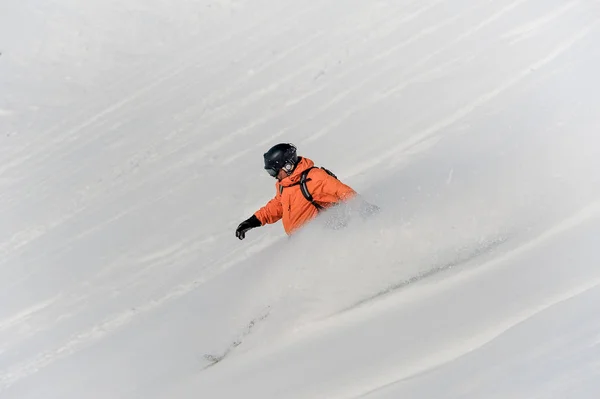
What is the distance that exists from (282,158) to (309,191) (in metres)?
0.37

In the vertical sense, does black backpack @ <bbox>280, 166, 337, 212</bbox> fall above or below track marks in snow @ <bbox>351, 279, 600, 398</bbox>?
above

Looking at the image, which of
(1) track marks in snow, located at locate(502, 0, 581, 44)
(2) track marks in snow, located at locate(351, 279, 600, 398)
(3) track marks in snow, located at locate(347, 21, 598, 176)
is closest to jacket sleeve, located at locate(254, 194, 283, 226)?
(2) track marks in snow, located at locate(351, 279, 600, 398)

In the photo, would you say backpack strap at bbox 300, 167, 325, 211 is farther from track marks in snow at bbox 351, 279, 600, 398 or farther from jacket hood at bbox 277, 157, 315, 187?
track marks in snow at bbox 351, 279, 600, 398

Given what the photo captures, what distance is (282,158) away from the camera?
4.81 meters

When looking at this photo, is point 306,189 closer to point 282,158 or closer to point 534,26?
point 282,158

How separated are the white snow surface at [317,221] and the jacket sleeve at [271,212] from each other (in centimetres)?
31

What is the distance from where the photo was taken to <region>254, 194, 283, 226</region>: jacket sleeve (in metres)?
5.31

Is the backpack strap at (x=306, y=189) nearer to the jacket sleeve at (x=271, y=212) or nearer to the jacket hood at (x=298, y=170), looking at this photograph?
the jacket hood at (x=298, y=170)

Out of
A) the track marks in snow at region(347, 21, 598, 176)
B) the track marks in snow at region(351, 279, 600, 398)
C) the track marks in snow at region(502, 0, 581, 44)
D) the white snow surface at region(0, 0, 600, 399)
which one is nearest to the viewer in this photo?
the track marks in snow at region(351, 279, 600, 398)

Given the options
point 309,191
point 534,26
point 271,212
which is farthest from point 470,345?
point 534,26

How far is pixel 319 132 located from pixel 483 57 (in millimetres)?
2861

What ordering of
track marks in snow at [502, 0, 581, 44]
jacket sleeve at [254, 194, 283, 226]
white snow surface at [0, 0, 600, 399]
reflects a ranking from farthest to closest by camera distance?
track marks in snow at [502, 0, 581, 44] < jacket sleeve at [254, 194, 283, 226] < white snow surface at [0, 0, 600, 399]

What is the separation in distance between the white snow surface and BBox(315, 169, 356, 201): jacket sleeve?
0.37 m

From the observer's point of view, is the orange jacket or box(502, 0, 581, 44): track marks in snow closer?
the orange jacket
